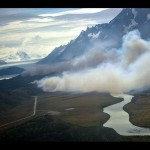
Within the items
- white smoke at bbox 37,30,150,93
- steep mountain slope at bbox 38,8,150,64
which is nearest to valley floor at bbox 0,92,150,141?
white smoke at bbox 37,30,150,93

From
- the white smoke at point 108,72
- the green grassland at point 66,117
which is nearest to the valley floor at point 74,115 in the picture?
the green grassland at point 66,117

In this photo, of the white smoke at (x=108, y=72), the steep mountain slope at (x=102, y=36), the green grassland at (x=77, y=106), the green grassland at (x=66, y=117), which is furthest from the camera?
the white smoke at (x=108, y=72)

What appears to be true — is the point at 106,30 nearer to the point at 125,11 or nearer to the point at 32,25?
the point at 125,11

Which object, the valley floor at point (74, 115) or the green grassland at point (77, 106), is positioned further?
the green grassland at point (77, 106)

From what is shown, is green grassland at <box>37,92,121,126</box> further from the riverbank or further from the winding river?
the riverbank

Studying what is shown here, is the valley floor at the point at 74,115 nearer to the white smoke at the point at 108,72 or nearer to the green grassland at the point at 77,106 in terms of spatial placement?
the green grassland at the point at 77,106

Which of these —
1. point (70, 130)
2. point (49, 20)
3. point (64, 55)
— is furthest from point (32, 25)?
point (70, 130)

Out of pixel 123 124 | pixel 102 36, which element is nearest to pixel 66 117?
pixel 123 124
